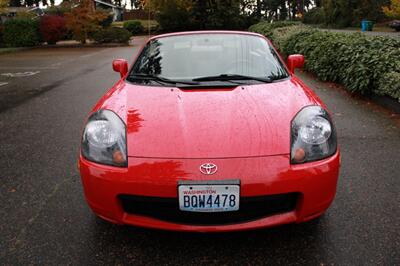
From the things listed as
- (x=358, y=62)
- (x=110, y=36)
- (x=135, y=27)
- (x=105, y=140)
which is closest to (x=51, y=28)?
(x=110, y=36)

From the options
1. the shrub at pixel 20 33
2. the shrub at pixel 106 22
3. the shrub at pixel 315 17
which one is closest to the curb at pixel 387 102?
the shrub at pixel 20 33

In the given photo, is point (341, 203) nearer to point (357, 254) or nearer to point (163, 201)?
point (357, 254)

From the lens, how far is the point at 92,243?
234 centimetres

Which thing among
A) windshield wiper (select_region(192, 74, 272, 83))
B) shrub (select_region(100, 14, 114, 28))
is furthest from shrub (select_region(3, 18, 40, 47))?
windshield wiper (select_region(192, 74, 272, 83))

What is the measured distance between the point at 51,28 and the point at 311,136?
24972 mm

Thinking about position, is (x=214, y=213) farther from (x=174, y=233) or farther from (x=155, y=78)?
(x=155, y=78)

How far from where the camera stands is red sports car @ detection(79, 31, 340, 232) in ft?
6.45

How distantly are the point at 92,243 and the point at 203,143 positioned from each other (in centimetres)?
97

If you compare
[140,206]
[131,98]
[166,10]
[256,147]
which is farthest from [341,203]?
[166,10]

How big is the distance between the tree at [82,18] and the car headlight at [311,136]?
2387cm

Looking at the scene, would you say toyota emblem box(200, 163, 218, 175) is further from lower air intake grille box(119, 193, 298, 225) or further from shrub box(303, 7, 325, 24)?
shrub box(303, 7, 325, 24)

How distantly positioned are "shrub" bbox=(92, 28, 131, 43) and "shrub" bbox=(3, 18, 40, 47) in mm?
3767

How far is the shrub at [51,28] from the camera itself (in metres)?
24.0

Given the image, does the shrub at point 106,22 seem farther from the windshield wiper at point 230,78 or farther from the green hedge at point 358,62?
the windshield wiper at point 230,78
